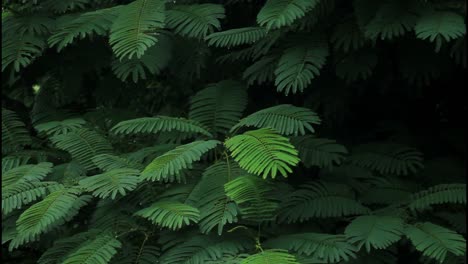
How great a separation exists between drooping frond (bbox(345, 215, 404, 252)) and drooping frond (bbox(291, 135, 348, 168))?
0.28 meters

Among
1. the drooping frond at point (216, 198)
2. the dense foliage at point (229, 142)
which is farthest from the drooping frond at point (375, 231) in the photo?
the drooping frond at point (216, 198)

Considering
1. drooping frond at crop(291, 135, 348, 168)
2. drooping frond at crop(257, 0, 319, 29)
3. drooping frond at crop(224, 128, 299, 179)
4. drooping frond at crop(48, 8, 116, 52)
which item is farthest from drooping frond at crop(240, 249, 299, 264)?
drooping frond at crop(48, 8, 116, 52)

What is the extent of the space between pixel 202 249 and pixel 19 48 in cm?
112

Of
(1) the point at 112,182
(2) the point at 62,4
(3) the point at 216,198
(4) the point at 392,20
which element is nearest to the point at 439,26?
(4) the point at 392,20

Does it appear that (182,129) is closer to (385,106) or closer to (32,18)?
(32,18)

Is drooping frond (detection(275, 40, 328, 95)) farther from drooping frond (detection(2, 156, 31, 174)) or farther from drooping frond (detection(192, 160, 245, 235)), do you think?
drooping frond (detection(2, 156, 31, 174))

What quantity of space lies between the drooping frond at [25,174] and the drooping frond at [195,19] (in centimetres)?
73

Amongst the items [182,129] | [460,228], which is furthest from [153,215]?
[460,228]

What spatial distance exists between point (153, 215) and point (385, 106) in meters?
1.63

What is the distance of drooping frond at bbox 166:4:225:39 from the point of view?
86.4 inches

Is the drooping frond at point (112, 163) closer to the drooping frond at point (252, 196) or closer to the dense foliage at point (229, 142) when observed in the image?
the dense foliage at point (229, 142)

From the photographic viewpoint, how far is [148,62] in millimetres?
2160

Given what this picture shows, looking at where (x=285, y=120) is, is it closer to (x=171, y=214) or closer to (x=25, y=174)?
(x=171, y=214)

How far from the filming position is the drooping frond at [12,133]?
246 cm
